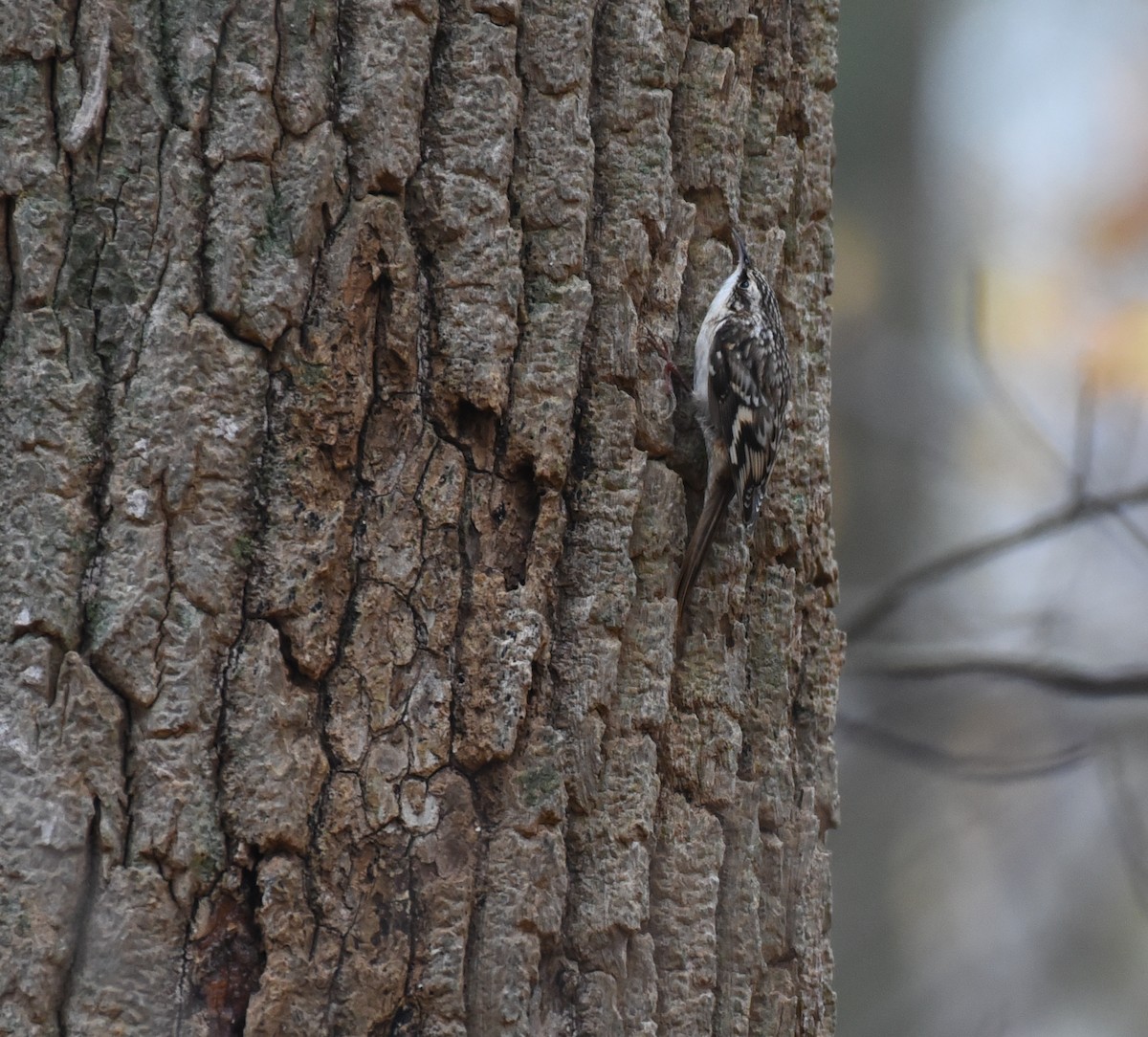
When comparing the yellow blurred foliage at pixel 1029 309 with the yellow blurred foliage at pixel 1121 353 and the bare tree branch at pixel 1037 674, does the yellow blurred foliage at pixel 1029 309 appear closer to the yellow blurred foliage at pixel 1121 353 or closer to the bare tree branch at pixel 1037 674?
the yellow blurred foliage at pixel 1121 353

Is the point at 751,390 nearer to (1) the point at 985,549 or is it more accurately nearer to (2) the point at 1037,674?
(1) the point at 985,549

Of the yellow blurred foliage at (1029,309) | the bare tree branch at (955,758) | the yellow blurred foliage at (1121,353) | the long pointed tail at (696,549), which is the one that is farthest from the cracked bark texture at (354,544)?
the yellow blurred foliage at (1029,309)

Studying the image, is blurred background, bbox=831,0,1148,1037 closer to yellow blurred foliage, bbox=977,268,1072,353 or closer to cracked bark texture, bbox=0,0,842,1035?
yellow blurred foliage, bbox=977,268,1072,353

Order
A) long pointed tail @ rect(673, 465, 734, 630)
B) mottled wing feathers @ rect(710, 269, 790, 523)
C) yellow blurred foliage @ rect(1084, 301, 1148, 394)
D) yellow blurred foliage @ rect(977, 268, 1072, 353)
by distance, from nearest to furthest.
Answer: long pointed tail @ rect(673, 465, 734, 630), mottled wing feathers @ rect(710, 269, 790, 523), yellow blurred foliage @ rect(1084, 301, 1148, 394), yellow blurred foliage @ rect(977, 268, 1072, 353)

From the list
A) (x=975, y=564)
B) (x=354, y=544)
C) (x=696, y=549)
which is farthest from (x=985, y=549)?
(x=354, y=544)

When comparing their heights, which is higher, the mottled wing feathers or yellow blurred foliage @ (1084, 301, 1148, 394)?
yellow blurred foliage @ (1084, 301, 1148, 394)

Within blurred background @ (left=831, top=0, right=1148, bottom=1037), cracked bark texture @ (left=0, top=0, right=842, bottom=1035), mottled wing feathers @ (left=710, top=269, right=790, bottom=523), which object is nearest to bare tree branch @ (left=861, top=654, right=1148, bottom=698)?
blurred background @ (left=831, top=0, right=1148, bottom=1037)

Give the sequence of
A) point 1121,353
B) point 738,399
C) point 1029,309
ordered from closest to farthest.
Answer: point 738,399 → point 1121,353 → point 1029,309
